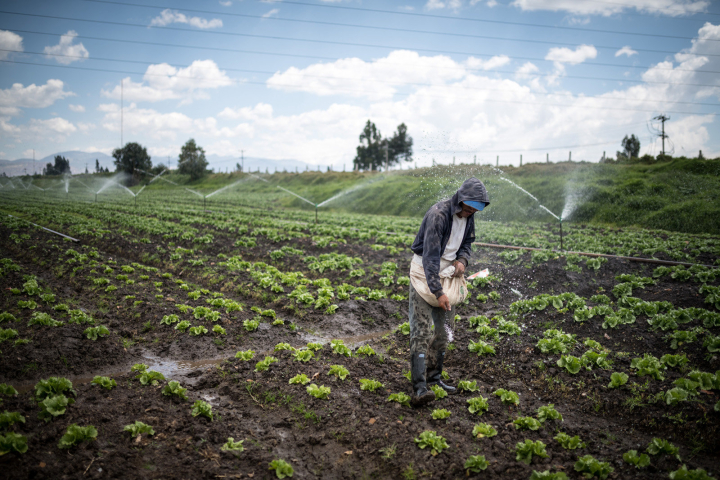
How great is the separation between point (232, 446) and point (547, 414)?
12.8ft

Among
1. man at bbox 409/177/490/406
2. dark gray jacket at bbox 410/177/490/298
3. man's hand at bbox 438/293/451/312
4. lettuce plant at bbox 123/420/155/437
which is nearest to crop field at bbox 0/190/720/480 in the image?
lettuce plant at bbox 123/420/155/437

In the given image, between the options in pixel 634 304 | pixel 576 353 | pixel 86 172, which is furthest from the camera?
pixel 86 172

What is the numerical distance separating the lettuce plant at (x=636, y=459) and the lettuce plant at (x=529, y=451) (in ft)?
2.56

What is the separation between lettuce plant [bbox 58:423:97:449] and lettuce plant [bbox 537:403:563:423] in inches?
206

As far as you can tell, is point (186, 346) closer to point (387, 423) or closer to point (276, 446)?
point (276, 446)

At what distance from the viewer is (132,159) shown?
254ft

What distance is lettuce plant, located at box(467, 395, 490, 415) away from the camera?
17.1ft

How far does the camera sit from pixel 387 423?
5.00 meters

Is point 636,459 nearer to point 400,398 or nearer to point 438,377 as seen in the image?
point 438,377

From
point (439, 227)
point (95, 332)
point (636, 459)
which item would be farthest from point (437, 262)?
point (95, 332)

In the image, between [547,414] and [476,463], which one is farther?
[547,414]

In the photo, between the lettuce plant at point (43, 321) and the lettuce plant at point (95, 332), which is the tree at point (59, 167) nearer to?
the lettuce plant at point (43, 321)

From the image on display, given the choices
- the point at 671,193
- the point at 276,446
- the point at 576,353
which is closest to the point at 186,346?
the point at 276,446

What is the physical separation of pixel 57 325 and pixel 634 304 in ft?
37.6
